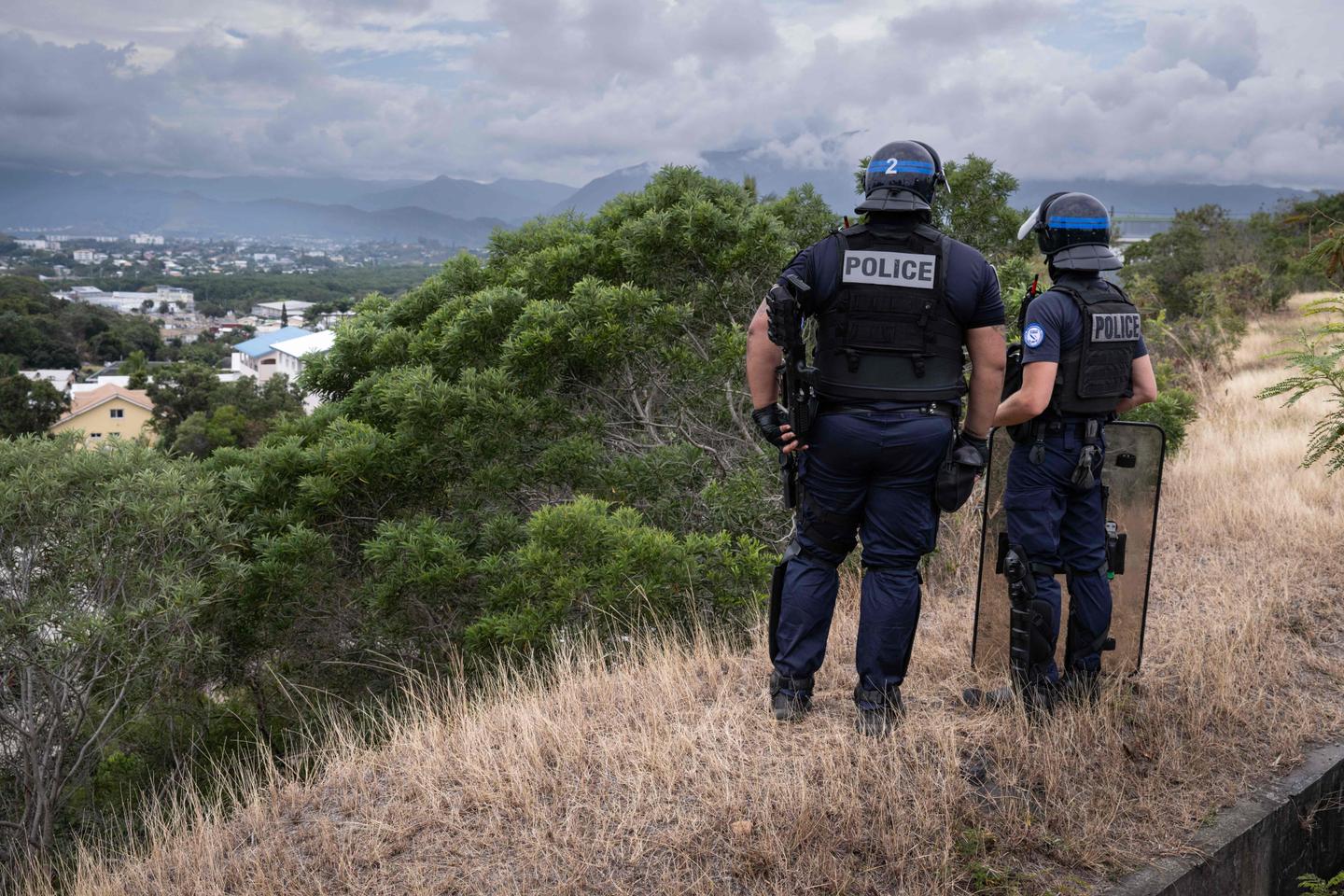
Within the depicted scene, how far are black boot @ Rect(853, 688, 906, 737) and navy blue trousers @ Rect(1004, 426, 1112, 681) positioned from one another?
614 millimetres

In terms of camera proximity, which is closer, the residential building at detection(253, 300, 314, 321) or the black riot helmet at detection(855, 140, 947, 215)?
Answer: the black riot helmet at detection(855, 140, 947, 215)

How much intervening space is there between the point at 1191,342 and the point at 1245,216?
21843 mm

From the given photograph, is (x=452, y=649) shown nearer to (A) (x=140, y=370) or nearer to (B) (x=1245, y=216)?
(B) (x=1245, y=216)

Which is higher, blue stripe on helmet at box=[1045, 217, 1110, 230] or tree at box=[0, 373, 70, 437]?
blue stripe on helmet at box=[1045, 217, 1110, 230]

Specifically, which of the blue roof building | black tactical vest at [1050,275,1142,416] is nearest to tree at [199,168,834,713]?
black tactical vest at [1050,275,1142,416]

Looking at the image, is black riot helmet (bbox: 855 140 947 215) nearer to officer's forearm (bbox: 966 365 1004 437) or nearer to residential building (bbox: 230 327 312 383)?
officer's forearm (bbox: 966 365 1004 437)

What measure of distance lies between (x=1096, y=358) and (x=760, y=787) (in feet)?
6.43

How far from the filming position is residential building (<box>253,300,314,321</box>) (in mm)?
114188

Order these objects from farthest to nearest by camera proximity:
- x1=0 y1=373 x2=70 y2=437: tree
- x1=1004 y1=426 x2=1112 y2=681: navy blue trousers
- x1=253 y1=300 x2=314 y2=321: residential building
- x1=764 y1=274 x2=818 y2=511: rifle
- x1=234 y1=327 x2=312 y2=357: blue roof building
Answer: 1. x1=253 y1=300 x2=314 y2=321: residential building
2. x1=234 y1=327 x2=312 y2=357: blue roof building
3. x1=0 y1=373 x2=70 y2=437: tree
4. x1=1004 y1=426 x2=1112 y2=681: navy blue trousers
5. x1=764 y1=274 x2=818 y2=511: rifle

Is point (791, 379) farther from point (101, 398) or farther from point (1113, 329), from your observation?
point (101, 398)

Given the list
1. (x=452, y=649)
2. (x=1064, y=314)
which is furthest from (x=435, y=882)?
(x=452, y=649)

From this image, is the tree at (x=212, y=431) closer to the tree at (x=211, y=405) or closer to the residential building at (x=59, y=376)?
the tree at (x=211, y=405)

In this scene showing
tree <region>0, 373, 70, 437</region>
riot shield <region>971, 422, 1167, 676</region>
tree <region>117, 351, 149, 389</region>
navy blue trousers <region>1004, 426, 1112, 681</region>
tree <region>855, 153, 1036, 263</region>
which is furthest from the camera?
tree <region>117, 351, 149, 389</region>

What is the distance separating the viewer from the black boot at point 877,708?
11.9 feet
